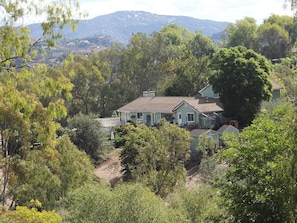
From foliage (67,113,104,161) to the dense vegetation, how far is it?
0.26 feet

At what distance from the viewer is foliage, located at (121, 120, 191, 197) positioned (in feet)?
83.6

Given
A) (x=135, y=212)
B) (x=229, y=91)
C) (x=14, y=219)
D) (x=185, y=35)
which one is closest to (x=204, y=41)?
(x=185, y=35)

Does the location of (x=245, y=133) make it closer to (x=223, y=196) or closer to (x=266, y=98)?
(x=223, y=196)

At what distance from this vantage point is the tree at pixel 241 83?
3654cm

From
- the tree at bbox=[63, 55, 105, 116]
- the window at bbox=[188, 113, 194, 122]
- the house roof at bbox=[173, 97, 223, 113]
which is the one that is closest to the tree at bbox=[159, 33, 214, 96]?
the house roof at bbox=[173, 97, 223, 113]

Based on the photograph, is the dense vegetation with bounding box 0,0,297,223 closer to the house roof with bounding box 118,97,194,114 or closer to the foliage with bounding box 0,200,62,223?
the foliage with bounding box 0,200,62,223

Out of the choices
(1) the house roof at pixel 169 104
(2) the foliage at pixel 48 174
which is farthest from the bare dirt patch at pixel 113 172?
(2) the foliage at pixel 48 174

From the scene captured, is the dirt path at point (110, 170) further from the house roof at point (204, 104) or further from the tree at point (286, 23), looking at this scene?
the tree at point (286, 23)

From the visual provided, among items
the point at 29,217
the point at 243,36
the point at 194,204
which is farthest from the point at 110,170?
the point at 243,36

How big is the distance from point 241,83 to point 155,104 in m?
9.28

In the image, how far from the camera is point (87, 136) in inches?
1438

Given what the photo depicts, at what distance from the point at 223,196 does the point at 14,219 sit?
194 inches

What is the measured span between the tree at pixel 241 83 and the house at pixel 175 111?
1.64 metres

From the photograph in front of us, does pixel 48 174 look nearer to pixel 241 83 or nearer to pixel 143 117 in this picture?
pixel 241 83
